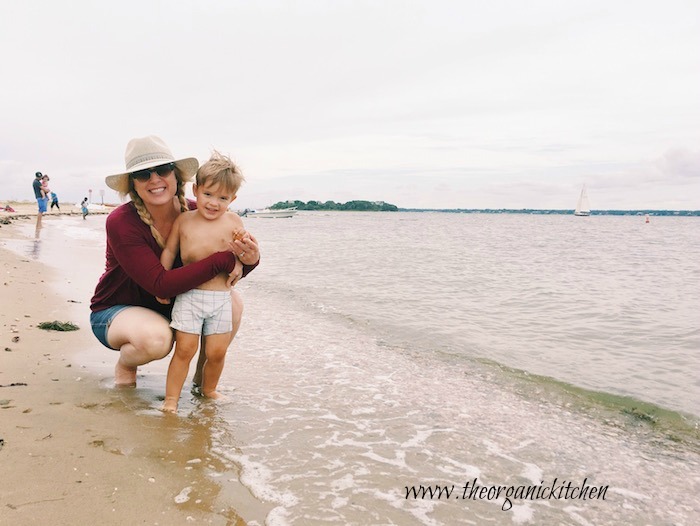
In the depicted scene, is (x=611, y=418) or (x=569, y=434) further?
(x=611, y=418)

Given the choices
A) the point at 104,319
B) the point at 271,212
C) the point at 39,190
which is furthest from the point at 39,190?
the point at 271,212

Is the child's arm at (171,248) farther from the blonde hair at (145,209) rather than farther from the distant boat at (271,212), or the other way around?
the distant boat at (271,212)

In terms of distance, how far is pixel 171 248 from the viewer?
362 cm

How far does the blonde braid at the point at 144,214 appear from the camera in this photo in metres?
3.49

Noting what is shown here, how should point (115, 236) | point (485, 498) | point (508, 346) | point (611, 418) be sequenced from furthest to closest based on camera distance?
1. point (508, 346)
2. point (611, 418)
3. point (115, 236)
4. point (485, 498)

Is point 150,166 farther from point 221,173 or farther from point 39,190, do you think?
point 39,190

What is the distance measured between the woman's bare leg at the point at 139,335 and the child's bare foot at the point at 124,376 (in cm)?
12

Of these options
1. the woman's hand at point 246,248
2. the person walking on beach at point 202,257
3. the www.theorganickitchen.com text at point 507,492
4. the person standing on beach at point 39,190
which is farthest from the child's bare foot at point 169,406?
the person standing on beach at point 39,190

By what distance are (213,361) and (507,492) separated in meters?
2.24

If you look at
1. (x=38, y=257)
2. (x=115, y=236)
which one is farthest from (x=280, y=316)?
(x=38, y=257)

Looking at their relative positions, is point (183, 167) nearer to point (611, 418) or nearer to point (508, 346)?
point (611, 418)

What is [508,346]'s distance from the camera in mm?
6633

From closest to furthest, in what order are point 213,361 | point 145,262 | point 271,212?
point 145,262
point 213,361
point 271,212

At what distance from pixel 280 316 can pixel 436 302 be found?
3326mm
